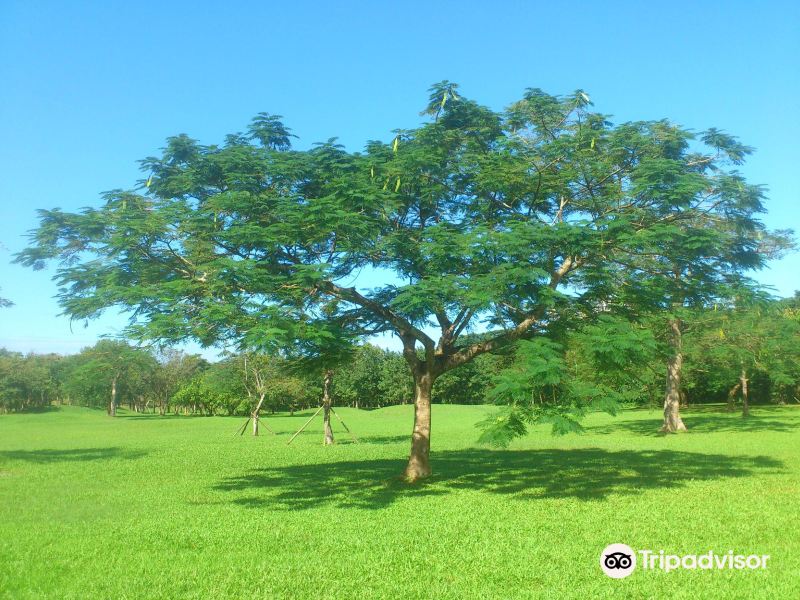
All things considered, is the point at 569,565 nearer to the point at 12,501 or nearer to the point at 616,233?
the point at 616,233

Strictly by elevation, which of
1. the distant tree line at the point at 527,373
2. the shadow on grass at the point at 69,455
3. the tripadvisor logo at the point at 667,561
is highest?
the distant tree line at the point at 527,373

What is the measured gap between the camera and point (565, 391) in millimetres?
11531

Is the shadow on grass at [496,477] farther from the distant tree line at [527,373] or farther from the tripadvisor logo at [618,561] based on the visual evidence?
the tripadvisor logo at [618,561]

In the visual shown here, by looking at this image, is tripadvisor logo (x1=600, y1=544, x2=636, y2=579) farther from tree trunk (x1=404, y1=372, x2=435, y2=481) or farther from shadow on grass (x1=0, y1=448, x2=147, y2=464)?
shadow on grass (x1=0, y1=448, x2=147, y2=464)

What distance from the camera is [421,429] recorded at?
48.4ft

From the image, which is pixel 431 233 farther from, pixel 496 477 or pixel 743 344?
pixel 743 344

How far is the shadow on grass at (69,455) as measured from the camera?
21.4m

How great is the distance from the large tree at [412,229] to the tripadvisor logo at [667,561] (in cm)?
459

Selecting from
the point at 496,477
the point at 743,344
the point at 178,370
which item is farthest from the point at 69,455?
the point at 178,370

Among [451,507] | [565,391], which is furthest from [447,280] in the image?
[451,507]

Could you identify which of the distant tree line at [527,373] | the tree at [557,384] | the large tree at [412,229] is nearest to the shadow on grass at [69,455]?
the distant tree line at [527,373]

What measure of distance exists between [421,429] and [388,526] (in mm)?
5131

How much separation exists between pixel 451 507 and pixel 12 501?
917 centimetres

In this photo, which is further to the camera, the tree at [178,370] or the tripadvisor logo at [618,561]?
the tree at [178,370]
